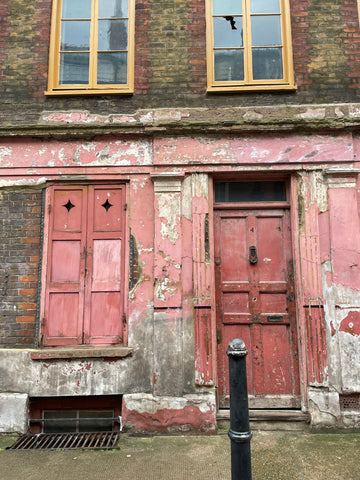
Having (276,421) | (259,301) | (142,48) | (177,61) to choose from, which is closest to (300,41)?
(177,61)

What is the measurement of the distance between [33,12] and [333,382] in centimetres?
635

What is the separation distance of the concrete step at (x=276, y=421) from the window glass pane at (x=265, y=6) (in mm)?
5432

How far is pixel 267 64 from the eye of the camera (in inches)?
200

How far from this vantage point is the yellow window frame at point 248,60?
4910 millimetres

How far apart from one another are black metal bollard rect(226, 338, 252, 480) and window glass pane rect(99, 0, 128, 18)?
5025 millimetres

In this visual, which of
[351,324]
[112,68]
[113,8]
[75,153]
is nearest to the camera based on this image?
[351,324]

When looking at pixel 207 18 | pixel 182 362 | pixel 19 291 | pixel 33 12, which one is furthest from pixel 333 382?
pixel 33 12

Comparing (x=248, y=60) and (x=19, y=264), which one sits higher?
(x=248, y=60)

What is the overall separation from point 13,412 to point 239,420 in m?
3.20

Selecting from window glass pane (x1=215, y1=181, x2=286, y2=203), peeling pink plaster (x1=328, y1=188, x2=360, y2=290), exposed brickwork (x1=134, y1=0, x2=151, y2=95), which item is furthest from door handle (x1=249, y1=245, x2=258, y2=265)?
exposed brickwork (x1=134, y1=0, x2=151, y2=95)

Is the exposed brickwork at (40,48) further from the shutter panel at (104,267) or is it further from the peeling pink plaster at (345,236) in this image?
the peeling pink plaster at (345,236)

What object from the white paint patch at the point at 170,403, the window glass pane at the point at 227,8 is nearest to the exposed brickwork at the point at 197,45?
the window glass pane at the point at 227,8

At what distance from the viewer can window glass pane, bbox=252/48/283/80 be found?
16.5ft

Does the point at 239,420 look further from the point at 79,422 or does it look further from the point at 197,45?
Answer: the point at 197,45
